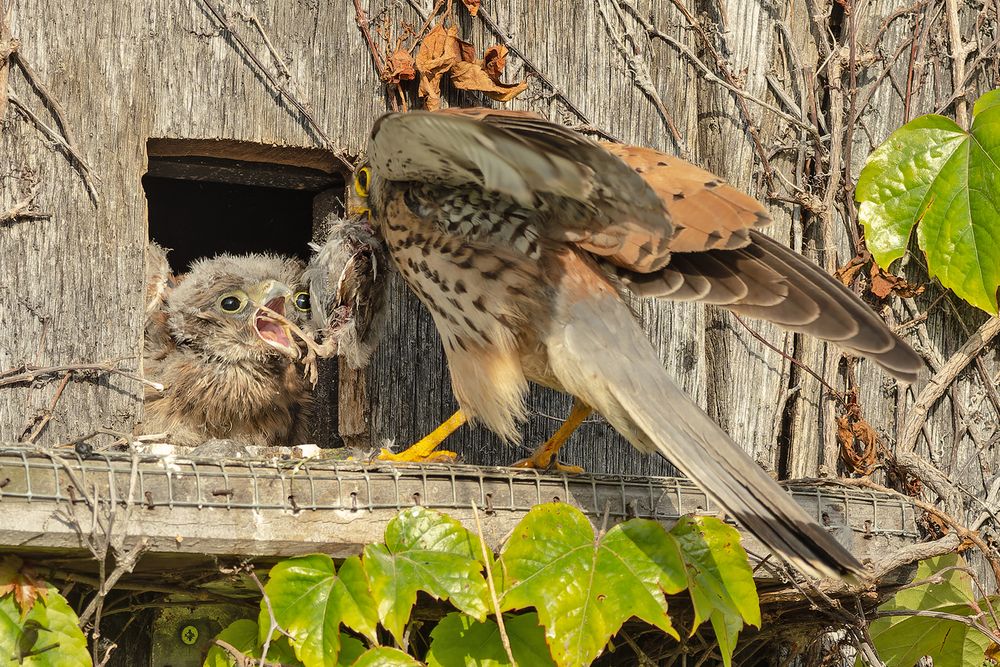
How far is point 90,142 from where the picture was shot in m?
3.45

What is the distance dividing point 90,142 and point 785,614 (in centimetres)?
221

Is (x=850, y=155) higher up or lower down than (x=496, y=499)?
higher up

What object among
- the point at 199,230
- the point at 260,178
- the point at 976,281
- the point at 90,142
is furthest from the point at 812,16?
A: the point at 199,230

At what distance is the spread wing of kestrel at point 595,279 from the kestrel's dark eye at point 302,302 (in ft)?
3.30

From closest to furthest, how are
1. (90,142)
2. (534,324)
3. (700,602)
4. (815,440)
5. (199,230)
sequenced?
(700,602)
(534,324)
(90,142)
(815,440)
(199,230)

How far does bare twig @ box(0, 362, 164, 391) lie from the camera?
314 centimetres

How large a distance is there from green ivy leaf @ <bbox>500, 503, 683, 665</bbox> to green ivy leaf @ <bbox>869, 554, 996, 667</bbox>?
106 centimetres

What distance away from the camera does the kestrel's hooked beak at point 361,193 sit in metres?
3.53

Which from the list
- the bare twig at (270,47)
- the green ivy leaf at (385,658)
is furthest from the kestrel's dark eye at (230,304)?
the green ivy leaf at (385,658)

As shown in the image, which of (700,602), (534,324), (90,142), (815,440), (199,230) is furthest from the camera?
(199,230)

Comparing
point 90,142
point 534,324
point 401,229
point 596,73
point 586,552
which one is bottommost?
point 586,552

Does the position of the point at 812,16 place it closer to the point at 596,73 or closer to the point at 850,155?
the point at 850,155

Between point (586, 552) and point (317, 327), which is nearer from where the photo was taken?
point (586, 552)

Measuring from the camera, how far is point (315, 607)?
2707mm
